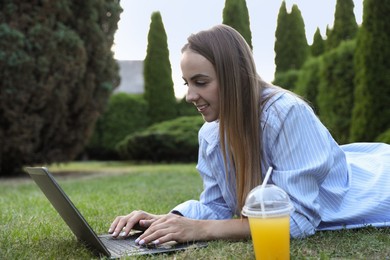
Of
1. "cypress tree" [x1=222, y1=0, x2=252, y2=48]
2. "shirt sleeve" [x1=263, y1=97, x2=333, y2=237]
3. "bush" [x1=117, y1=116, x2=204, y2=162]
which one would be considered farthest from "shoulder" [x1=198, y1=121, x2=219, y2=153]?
"cypress tree" [x1=222, y1=0, x2=252, y2=48]

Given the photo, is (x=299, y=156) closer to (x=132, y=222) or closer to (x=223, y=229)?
(x=223, y=229)

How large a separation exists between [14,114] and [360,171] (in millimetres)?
7279

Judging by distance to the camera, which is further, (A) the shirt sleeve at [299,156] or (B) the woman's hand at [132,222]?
(B) the woman's hand at [132,222]

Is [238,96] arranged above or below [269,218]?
above

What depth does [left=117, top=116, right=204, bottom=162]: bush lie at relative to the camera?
562 inches

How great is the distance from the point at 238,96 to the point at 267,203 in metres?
0.57

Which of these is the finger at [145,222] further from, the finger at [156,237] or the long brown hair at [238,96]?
the long brown hair at [238,96]

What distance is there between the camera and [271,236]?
6.02ft

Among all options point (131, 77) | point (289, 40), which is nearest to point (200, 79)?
point (289, 40)

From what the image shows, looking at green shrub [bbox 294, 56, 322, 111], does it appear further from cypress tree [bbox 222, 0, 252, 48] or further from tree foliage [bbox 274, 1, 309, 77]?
tree foliage [bbox 274, 1, 309, 77]

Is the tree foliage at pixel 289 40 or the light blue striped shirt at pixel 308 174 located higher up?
the tree foliage at pixel 289 40

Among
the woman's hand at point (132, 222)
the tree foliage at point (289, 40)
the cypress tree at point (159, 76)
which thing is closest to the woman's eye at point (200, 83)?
the woman's hand at point (132, 222)

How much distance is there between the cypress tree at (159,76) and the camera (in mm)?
17781

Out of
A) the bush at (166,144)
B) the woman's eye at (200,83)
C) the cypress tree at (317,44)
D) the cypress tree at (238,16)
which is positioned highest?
the cypress tree at (238,16)
